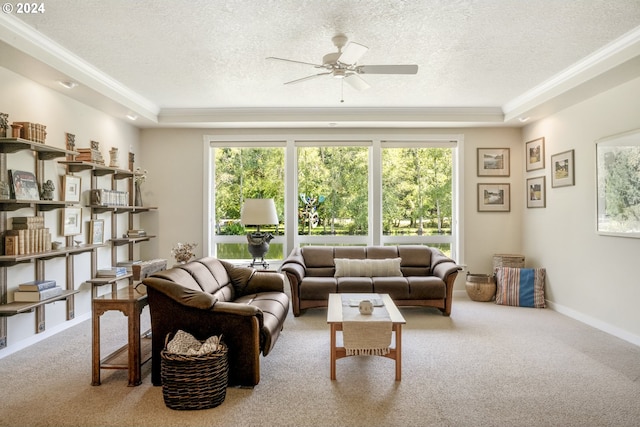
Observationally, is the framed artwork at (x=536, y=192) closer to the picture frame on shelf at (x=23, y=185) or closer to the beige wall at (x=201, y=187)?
the beige wall at (x=201, y=187)

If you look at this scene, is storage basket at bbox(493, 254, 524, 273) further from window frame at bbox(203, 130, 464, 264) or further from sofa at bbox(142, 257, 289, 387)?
sofa at bbox(142, 257, 289, 387)

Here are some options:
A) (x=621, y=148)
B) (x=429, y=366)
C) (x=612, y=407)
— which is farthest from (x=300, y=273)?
(x=621, y=148)

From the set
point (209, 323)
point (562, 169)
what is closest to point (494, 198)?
point (562, 169)

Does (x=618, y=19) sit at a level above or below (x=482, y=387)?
above

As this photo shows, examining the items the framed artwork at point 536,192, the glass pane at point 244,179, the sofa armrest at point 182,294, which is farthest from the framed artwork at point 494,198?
the sofa armrest at point 182,294

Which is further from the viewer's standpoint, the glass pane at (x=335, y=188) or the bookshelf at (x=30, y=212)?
the glass pane at (x=335, y=188)

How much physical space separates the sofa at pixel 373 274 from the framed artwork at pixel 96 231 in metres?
2.34

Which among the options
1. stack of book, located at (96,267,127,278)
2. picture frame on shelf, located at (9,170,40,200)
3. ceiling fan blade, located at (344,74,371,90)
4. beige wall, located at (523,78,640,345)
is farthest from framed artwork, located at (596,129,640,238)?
picture frame on shelf, located at (9,170,40,200)

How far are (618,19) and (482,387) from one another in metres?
2.99

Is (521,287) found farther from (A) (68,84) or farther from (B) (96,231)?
(A) (68,84)

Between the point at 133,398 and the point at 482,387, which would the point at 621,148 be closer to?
the point at 482,387

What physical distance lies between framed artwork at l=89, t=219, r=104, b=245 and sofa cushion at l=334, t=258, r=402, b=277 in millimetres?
3057

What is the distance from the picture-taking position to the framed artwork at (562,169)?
190 inches

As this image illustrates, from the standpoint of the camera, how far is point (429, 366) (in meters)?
3.23
